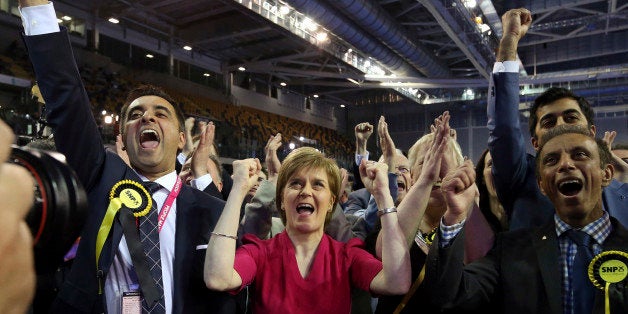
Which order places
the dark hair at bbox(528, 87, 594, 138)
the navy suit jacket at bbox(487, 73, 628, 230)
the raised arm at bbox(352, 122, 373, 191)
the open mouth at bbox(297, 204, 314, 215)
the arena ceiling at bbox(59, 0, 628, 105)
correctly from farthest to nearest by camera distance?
the arena ceiling at bbox(59, 0, 628, 105), the raised arm at bbox(352, 122, 373, 191), the dark hair at bbox(528, 87, 594, 138), the navy suit jacket at bbox(487, 73, 628, 230), the open mouth at bbox(297, 204, 314, 215)

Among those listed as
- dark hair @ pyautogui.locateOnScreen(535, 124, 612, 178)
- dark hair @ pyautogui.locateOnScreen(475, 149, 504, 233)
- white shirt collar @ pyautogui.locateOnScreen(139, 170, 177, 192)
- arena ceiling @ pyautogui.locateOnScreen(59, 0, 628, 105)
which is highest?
arena ceiling @ pyautogui.locateOnScreen(59, 0, 628, 105)

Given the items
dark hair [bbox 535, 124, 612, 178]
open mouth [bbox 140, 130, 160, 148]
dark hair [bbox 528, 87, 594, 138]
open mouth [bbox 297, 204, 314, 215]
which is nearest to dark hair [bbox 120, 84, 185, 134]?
open mouth [bbox 140, 130, 160, 148]

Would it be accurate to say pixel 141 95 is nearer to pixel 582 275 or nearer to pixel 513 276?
pixel 513 276

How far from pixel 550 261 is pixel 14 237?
1631 mm

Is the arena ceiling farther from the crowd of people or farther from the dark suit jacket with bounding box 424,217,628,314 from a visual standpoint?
the dark suit jacket with bounding box 424,217,628,314

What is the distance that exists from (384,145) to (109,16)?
11946mm

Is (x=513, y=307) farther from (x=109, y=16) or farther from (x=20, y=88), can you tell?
(x=109, y=16)

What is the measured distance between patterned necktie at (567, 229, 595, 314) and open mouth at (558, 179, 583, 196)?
0.13 m

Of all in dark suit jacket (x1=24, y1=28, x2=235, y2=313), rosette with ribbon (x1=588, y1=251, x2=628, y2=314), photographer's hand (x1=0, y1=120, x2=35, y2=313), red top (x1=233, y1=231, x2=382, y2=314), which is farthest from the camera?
red top (x1=233, y1=231, x2=382, y2=314)

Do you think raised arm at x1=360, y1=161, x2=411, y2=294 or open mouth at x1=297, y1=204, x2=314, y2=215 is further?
open mouth at x1=297, y1=204, x2=314, y2=215

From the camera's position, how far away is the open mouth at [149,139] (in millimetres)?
1990

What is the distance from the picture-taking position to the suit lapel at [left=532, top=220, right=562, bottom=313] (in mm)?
1639

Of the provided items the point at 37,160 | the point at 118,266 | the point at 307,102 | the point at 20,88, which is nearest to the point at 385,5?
the point at 20,88

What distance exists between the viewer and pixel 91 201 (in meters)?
1.79
